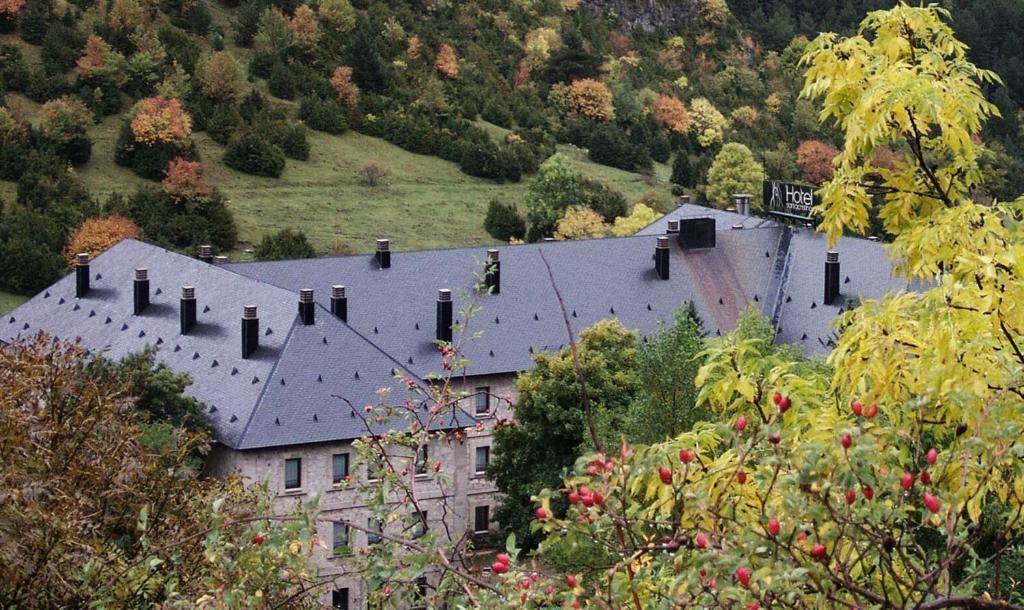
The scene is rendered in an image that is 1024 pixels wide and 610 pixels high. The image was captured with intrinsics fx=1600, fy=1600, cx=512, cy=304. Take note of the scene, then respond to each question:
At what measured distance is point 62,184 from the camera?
106 meters

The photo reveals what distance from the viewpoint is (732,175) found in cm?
12719

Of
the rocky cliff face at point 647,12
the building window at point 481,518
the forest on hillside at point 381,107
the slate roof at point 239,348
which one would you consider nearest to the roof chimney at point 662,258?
the building window at point 481,518

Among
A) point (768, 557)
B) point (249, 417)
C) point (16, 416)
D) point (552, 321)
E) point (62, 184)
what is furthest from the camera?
point (62, 184)

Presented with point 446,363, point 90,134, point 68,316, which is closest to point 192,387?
point 68,316

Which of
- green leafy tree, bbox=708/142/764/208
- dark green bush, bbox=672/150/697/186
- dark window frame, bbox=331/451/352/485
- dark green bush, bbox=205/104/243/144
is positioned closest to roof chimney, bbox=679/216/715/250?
dark window frame, bbox=331/451/352/485

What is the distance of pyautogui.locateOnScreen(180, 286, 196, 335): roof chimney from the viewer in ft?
209

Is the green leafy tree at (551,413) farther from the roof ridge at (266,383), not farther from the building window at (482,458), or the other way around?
the roof ridge at (266,383)

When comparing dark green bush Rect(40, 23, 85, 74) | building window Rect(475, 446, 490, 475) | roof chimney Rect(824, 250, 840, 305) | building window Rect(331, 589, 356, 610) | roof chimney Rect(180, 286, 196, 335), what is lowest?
building window Rect(331, 589, 356, 610)

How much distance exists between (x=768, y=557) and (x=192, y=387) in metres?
50.8

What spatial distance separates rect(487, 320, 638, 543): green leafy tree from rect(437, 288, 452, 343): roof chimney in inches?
271

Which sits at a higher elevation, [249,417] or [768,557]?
[768,557]

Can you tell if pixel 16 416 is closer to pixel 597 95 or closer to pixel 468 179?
pixel 468 179

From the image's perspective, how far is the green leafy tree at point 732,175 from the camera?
413 feet

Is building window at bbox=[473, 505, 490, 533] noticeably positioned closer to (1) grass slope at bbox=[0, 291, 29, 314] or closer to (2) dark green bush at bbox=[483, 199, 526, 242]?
(1) grass slope at bbox=[0, 291, 29, 314]
